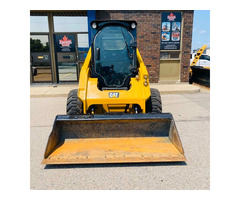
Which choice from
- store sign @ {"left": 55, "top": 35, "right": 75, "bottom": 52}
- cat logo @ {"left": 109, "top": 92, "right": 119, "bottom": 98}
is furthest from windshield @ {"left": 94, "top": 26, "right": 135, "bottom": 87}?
store sign @ {"left": 55, "top": 35, "right": 75, "bottom": 52}

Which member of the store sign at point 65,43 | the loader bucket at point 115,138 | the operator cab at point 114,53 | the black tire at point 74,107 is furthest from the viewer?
the store sign at point 65,43

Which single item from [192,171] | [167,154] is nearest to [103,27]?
[167,154]

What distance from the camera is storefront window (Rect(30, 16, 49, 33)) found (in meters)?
9.23

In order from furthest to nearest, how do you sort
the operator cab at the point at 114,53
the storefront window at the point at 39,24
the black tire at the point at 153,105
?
1. the storefront window at the point at 39,24
2. the operator cab at the point at 114,53
3. the black tire at the point at 153,105

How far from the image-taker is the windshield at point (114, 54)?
4352 millimetres

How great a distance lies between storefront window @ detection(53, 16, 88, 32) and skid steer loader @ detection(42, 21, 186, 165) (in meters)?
5.52

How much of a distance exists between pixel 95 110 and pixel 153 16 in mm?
6585

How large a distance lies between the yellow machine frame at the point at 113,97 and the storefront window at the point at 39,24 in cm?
657

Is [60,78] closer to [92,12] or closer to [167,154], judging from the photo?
[92,12]

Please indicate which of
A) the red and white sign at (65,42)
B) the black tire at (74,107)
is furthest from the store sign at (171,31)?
the black tire at (74,107)

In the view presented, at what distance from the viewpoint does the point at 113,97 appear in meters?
3.82

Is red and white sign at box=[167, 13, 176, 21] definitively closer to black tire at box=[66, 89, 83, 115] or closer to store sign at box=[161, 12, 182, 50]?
store sign at box=[161, 12, 182, 50]

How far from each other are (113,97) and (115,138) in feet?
2.71

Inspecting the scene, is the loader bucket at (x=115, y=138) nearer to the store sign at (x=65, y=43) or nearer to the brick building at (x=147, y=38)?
the brick building at (x=147, y=38)
